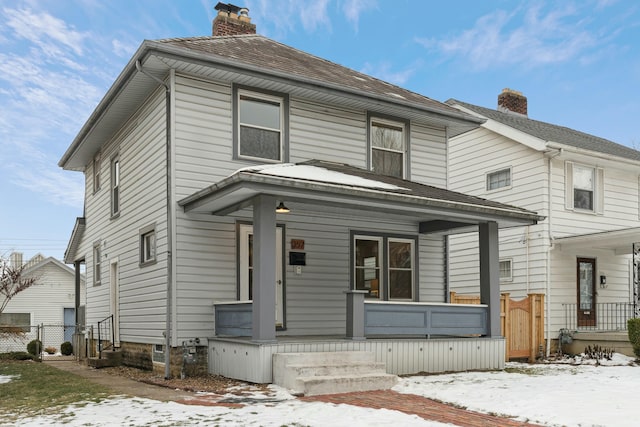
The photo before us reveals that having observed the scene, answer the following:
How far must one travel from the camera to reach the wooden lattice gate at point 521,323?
16.2 meters

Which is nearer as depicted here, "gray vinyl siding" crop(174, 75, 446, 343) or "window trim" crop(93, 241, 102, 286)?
"gray vinyl siding" crop(174, 75, 446, 343)

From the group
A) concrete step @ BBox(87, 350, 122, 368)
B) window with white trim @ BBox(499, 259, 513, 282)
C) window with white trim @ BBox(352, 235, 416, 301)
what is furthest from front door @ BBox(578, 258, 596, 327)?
concrete step @ BBox(87, 350, 122, 368)

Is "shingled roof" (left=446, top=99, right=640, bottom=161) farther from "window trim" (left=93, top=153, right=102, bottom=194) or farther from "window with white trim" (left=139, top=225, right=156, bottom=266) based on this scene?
"window trim" (left=93, top=153, right=102, bottom=194)

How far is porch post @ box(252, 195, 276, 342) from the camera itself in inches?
422

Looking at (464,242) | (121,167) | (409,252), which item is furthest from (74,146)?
(464,242)

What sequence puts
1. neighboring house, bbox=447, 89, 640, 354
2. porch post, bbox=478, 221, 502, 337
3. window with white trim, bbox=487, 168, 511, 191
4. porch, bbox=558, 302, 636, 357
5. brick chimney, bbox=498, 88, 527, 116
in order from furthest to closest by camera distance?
brick chimney, bbox=498, 88, 527, 116
window with white trim, bbox=487, 168, 511, 191
neighboring house, bbox=447, 89, 640, 354
porch, bbox=558, 302, 636, 357
porch post, bbox=478, 221, 502, 337

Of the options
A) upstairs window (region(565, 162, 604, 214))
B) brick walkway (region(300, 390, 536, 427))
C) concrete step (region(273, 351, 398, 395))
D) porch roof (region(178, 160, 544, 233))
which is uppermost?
upstairs window (region(565, 162, 604, 214))

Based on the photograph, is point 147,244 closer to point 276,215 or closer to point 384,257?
point 276,215

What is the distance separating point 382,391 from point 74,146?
37.9ft

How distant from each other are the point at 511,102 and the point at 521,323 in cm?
971

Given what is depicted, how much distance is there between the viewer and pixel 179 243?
1233cm

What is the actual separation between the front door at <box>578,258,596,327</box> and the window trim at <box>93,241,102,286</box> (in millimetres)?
12940

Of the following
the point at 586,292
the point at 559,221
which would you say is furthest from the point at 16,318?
the point at 586,292

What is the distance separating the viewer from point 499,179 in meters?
19.8
